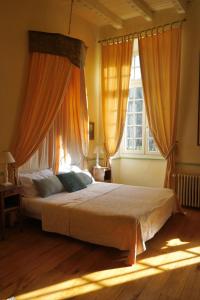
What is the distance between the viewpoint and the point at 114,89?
4973 mm

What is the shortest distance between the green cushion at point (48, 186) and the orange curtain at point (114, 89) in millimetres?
1539

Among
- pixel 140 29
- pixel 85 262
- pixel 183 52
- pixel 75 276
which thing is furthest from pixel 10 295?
pixel 140 29

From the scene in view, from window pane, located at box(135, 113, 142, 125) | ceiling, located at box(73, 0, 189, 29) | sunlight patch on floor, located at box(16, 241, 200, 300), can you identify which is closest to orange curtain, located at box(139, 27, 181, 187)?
ceiling, located at box(73, 0, 189, 29)

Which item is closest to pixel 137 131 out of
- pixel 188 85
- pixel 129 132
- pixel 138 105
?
pixel 129 132

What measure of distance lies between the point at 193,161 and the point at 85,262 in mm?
2746

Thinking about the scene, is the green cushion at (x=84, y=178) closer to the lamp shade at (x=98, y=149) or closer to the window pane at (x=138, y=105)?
the lamp shade at (x=98, y=149)

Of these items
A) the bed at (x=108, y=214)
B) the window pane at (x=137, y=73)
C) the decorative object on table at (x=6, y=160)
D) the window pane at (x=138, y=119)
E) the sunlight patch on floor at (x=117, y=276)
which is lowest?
the sunlight patch on floor at (x=117, y=276)

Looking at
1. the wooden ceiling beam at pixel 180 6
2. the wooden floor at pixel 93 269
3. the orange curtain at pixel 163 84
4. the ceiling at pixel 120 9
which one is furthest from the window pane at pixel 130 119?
the wooden floor at pixel 93 269

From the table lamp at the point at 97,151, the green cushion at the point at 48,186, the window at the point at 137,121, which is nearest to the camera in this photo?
the green cushion at the point at 48,186

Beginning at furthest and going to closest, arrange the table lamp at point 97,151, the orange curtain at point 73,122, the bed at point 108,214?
1. the table lamp at point 97,151
2. the orange curtain at point 73,122
3. the bed at point 108,214

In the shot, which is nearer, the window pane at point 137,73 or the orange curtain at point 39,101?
the orange curtain at point 39,101

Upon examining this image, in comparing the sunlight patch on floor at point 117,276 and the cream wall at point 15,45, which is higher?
the cream wall at point 15,45

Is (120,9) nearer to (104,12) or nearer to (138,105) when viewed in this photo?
(104,12)

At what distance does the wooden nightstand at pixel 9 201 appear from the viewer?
3.07m
